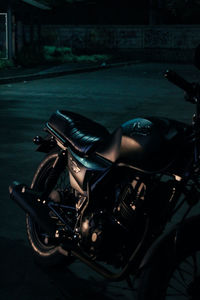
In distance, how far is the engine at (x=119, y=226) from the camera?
13.3 feet

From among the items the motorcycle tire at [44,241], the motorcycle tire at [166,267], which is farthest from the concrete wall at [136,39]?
the motorcycle tire at [166,267]

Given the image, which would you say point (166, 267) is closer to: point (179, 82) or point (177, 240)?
point (177, 240)

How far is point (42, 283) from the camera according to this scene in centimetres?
479

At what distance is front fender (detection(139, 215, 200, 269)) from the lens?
3.55m

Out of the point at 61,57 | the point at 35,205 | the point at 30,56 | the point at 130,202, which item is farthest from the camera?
the point at 61,57

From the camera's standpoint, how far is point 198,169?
3.85 m

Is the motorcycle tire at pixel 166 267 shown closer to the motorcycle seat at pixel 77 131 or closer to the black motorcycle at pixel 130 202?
the black motorcycle at pixel 130 202

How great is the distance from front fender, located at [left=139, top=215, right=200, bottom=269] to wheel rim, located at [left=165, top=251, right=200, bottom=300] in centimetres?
11

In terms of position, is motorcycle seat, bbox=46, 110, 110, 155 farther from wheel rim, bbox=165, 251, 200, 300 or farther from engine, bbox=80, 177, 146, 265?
wheel rim, bbox=165, 251, 200, 300

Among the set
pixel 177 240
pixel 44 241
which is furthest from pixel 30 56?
pixel 177 240

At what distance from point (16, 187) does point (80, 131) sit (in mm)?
829

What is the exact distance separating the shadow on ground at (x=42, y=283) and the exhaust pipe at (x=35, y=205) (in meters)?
0.34

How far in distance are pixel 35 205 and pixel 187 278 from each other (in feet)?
5.28

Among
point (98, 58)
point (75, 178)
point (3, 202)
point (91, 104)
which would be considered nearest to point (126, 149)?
point (75, 178)
